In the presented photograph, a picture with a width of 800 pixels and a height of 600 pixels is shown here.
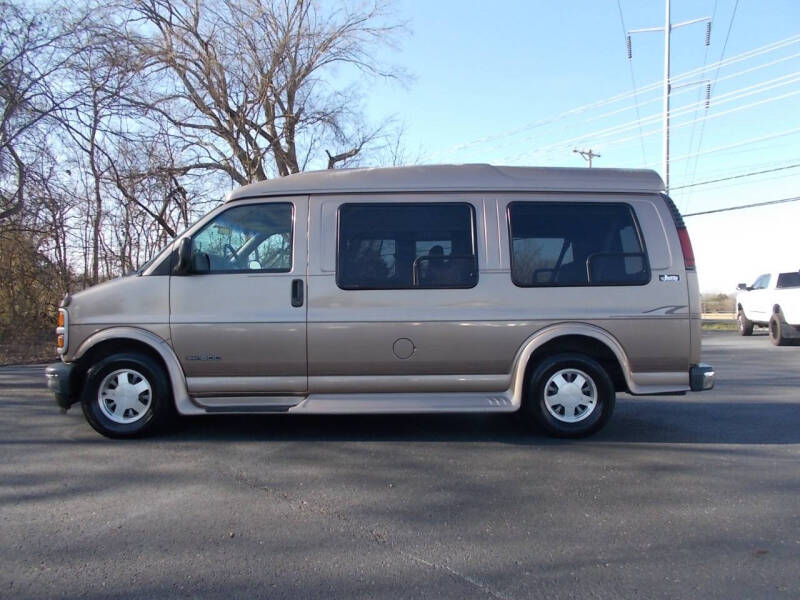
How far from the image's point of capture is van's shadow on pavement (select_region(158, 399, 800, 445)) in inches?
230

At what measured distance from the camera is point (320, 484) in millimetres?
4586

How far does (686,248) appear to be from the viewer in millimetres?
5738

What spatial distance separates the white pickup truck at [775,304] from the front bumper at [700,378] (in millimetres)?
11143

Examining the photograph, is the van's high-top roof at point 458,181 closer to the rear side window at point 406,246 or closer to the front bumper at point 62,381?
the rear side window at point 406,246

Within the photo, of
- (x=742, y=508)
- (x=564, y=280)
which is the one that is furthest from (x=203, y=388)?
(x=742, y=508)

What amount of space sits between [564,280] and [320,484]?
285 centimetres

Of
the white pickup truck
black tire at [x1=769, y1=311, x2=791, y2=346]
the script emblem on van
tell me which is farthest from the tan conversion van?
black tire at [x1=769, y1=311, x2=791, y2=346]

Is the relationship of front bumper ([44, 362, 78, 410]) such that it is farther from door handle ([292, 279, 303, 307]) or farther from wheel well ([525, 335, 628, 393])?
wheel well ([525, 335, 628, 393])

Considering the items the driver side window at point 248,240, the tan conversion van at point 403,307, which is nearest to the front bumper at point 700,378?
the tan conversion van at point 403,307

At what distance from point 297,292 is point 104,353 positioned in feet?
6.34

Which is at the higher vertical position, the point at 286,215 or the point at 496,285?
the point at 286,215

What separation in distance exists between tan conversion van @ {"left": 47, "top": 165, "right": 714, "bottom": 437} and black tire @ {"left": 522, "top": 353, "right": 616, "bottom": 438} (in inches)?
0.7

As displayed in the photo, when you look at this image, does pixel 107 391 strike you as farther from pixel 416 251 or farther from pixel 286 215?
pixel 416 251

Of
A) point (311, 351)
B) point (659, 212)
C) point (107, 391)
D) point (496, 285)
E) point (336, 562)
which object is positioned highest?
point (659, 212)
